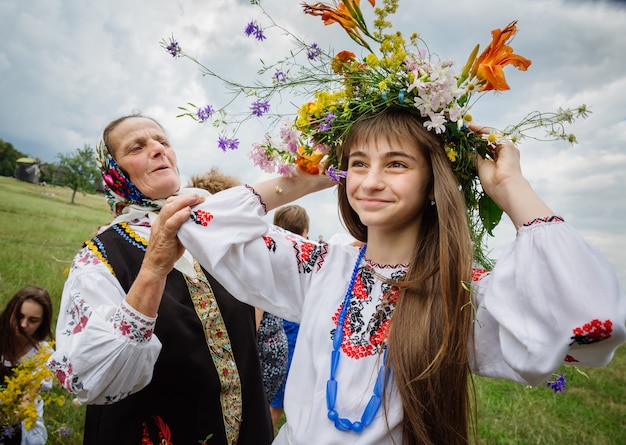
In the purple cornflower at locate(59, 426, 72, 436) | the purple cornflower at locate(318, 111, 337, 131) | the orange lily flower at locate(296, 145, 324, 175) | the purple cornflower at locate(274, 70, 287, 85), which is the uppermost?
the purple cornflower at locate(274, 70, 287, 85)

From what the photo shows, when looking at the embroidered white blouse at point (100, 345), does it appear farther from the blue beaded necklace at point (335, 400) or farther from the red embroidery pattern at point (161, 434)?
the blue beaded necklace at point (335, 400)

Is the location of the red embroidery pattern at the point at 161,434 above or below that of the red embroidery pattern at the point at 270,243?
below

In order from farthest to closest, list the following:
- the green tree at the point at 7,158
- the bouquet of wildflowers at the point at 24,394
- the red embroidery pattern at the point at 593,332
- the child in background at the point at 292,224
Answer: the green tree at the point at 7,158 → the child in background at the point at 292,224 → the bouquet of wildflowers at the point at 24,394 → the red embroidery pattern at the point at 593,332

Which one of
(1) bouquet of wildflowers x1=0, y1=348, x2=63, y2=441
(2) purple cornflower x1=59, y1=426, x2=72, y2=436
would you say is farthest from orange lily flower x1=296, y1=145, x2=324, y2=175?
(2) purple cornflower x1=59, y1=426, x2=72, y2=436

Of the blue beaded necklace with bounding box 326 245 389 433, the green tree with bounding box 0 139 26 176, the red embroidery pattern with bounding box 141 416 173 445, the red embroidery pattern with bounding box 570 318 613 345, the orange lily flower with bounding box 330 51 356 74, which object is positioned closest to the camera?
the red embroidery pattern with bounding box 570 318 613 345

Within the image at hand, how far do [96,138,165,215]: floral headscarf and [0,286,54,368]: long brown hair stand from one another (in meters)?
2.56

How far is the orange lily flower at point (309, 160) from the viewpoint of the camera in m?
1.85

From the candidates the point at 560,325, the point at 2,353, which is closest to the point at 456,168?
the point at 560,325

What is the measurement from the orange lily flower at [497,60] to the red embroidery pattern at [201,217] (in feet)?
3.69

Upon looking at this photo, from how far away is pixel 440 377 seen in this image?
4.76ft

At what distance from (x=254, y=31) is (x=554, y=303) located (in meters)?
1.61

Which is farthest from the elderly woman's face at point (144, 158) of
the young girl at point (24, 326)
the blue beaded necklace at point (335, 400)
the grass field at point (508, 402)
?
the grass field at point (508, 402)

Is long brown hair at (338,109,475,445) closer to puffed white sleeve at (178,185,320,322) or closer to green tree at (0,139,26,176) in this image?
puffed white sleeve at (178,185,320,322)

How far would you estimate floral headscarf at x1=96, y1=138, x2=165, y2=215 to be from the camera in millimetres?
2314
